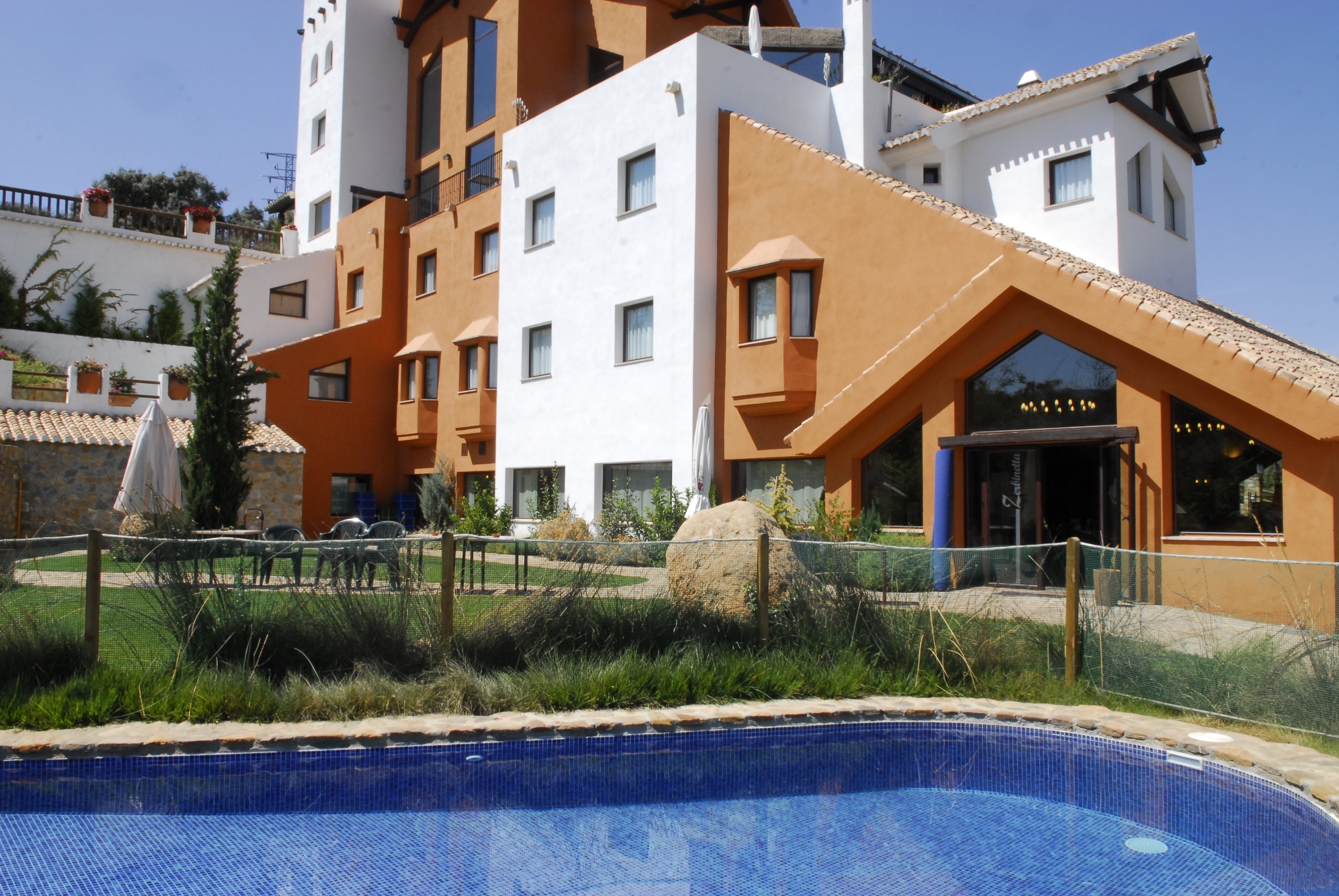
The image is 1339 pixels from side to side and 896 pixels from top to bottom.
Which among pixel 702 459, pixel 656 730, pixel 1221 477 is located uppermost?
pixel 702 459

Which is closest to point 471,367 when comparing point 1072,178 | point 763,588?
point 1072,178

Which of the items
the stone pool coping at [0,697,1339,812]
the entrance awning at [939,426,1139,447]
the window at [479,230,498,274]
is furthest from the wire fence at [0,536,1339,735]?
the window at [479,230,498,274]

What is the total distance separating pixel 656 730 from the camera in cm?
696

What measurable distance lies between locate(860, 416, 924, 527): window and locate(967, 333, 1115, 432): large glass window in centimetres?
103

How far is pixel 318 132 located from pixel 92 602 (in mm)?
29173

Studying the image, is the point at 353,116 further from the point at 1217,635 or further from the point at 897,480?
the point at 1217,635

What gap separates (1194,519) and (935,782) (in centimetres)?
729

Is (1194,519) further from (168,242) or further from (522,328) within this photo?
(168,242)

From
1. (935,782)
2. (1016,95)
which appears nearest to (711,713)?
(935,782)

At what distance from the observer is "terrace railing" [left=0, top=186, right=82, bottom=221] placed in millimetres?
29234

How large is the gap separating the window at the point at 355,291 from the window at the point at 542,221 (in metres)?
8.07

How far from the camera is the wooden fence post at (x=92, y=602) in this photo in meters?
7.07

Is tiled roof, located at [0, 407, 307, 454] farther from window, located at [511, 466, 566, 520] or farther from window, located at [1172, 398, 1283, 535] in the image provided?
window, located at [1172, 398, 1283, 535]

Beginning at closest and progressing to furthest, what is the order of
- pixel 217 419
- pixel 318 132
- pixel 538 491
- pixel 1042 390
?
1. pixel 1042 390
2. pixel 217 419
3. pixel 538 491
4. pixel 318 132
